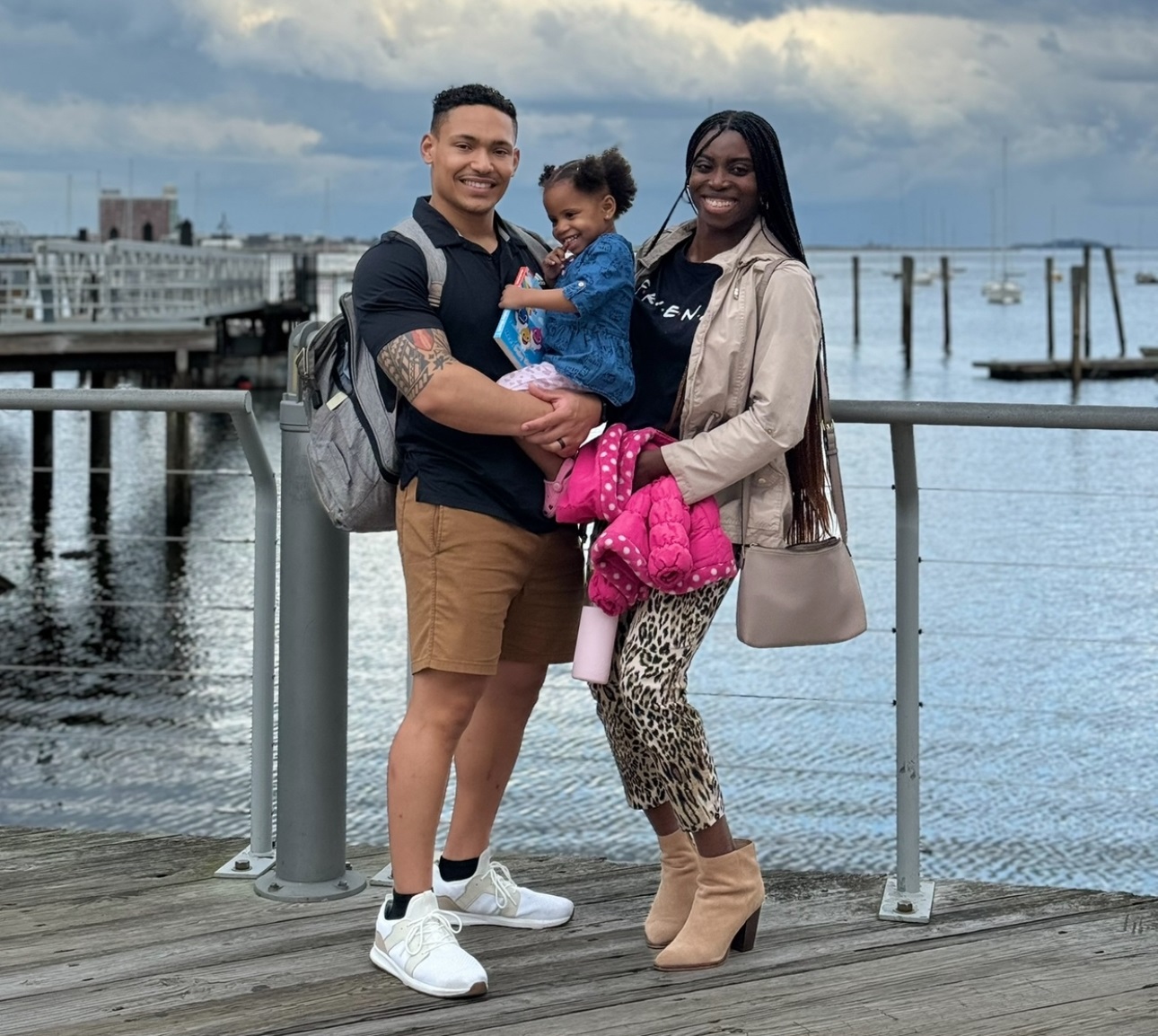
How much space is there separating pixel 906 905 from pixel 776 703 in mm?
9070

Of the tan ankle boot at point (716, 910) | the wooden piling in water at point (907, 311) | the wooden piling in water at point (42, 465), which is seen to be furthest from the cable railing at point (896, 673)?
the wooden piling in water at point (907, 311)

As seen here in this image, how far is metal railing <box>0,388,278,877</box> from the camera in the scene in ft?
11.5

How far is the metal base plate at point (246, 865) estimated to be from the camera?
3.66 metres

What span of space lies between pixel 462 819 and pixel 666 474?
883mm

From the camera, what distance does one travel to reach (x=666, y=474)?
295 centimetres

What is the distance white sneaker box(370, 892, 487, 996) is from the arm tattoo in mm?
952

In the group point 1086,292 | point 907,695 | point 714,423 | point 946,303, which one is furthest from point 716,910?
point 946,303

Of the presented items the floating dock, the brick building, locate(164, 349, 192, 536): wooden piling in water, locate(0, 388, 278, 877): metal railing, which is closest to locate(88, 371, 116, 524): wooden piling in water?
locate(164, 349, 192, 536): wooden piling in water

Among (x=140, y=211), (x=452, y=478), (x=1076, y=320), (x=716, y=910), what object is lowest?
(x=716, y=910)

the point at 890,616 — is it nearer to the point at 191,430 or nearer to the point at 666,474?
the point at 666,474

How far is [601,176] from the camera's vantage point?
2.88m

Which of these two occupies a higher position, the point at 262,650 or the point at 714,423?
the point at 714,423

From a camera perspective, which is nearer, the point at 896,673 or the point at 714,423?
the point at 714,423

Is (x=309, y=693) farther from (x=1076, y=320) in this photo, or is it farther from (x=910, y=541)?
(x=1076, y=320)
